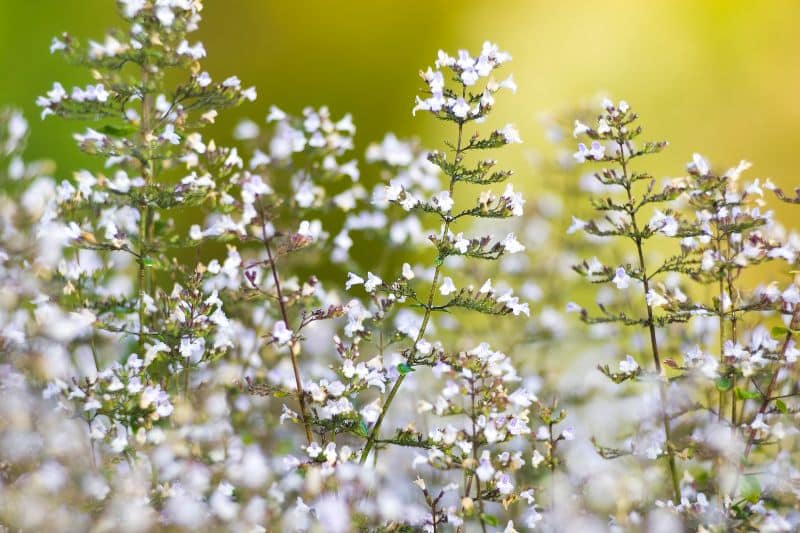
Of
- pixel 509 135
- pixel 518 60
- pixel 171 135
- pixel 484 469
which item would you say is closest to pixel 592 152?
pixel 509 135

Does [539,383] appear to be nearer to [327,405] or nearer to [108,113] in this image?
[327,405]

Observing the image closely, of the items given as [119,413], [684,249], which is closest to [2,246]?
[119,413]

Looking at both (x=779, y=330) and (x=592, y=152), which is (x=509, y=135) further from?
(x=779, y=330)

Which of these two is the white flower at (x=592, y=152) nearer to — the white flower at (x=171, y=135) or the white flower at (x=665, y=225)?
the white flower at (x=665, y=225)

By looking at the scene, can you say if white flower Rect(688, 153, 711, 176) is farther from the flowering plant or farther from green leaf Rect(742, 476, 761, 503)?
green leaf Rect(742, 476, 761, 503)

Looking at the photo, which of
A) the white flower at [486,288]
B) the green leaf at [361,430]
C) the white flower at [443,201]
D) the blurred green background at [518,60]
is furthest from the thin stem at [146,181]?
the blurred green background at [518,60]

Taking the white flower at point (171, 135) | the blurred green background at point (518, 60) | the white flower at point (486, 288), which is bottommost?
the white flower at point (486, 288)

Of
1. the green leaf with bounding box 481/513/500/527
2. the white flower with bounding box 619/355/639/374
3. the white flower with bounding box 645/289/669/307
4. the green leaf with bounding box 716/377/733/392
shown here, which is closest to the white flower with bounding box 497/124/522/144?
the white flower with bounding box 645/289/669/307

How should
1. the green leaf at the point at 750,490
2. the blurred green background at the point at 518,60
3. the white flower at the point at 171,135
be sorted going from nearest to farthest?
the green leaf at the point at 750,490, the white flower at the point at 171,135, the blurred green background at the point at 518,60
